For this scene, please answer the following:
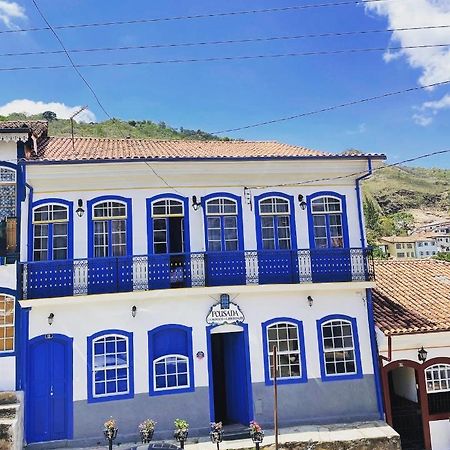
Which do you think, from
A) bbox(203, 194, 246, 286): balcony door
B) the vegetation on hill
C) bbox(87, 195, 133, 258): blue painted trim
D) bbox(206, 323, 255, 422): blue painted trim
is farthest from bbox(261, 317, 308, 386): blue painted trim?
the vegetation on hill

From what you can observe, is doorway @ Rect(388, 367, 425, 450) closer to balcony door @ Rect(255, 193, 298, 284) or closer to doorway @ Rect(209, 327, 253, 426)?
doorway @ Rect(209, 327, 253, 426)

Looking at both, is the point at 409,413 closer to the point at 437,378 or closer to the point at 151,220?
the point at 437,378

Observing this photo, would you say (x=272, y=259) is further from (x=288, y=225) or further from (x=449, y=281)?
(x=449, y=281)

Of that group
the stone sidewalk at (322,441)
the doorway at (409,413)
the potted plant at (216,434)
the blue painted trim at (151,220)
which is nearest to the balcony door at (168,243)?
the blue painted trim at (151,220)

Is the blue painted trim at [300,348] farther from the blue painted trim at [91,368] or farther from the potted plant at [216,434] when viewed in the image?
the blue painted trim at [91,368]

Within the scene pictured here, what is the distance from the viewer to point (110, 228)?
11805 mm

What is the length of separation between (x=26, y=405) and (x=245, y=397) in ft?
18.0

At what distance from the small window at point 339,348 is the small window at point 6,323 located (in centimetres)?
804

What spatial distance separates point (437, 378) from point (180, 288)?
7.40 meters

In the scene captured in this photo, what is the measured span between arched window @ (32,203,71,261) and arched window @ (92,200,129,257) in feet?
2.51

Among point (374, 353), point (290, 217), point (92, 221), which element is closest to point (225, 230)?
point (290, 217)

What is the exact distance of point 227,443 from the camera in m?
10.4

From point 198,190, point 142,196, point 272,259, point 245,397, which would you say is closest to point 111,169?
point 142,196

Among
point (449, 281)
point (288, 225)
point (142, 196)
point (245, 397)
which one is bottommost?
point (245, 397)
